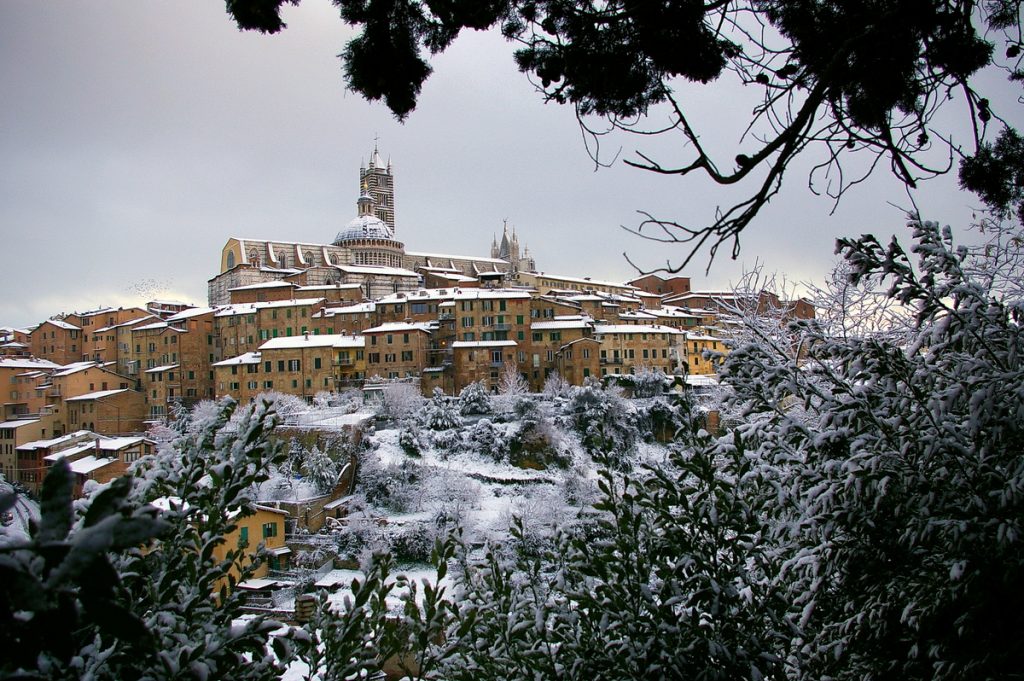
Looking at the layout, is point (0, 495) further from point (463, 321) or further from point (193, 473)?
point (463, 321)

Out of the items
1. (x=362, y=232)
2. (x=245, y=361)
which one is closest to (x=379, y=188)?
(x=362, y=232)

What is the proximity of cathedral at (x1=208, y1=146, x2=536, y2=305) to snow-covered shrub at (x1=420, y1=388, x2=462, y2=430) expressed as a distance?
59.7 ft

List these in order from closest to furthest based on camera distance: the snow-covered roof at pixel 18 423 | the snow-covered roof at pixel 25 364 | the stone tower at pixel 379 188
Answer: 1. the snow-covered roof at pixel 18 423
2. the snow-covered roof at pixel 25 364
3. the stone tower at pixel 379 188

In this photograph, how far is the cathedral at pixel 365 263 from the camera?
5622 centimetres

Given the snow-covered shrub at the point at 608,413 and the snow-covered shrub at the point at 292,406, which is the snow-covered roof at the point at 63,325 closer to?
the snow-covered shrub at the point at 292,406

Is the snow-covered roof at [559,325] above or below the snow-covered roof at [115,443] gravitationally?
above

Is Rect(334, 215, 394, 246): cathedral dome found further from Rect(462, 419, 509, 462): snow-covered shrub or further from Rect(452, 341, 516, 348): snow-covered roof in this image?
Rect(462, 419, 509, 462): snow-covered shrub

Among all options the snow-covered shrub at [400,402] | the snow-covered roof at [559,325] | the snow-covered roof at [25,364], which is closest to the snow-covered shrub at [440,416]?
the snow-covered shrub at [400,402]

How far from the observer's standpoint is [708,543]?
9.58 feet

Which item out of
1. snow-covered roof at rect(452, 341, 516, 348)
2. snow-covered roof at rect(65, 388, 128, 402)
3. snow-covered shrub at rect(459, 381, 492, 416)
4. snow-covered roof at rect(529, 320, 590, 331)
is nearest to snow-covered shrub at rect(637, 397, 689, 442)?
snow-covered shrub at rect(459, 381, 492, 416)

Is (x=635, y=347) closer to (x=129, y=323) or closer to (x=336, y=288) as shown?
(x=336, y=288)

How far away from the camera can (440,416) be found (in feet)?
109

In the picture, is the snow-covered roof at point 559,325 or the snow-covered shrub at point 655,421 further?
the snow-covered roof at point 559,325

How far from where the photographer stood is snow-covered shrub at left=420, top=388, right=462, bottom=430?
3316 centimetres
